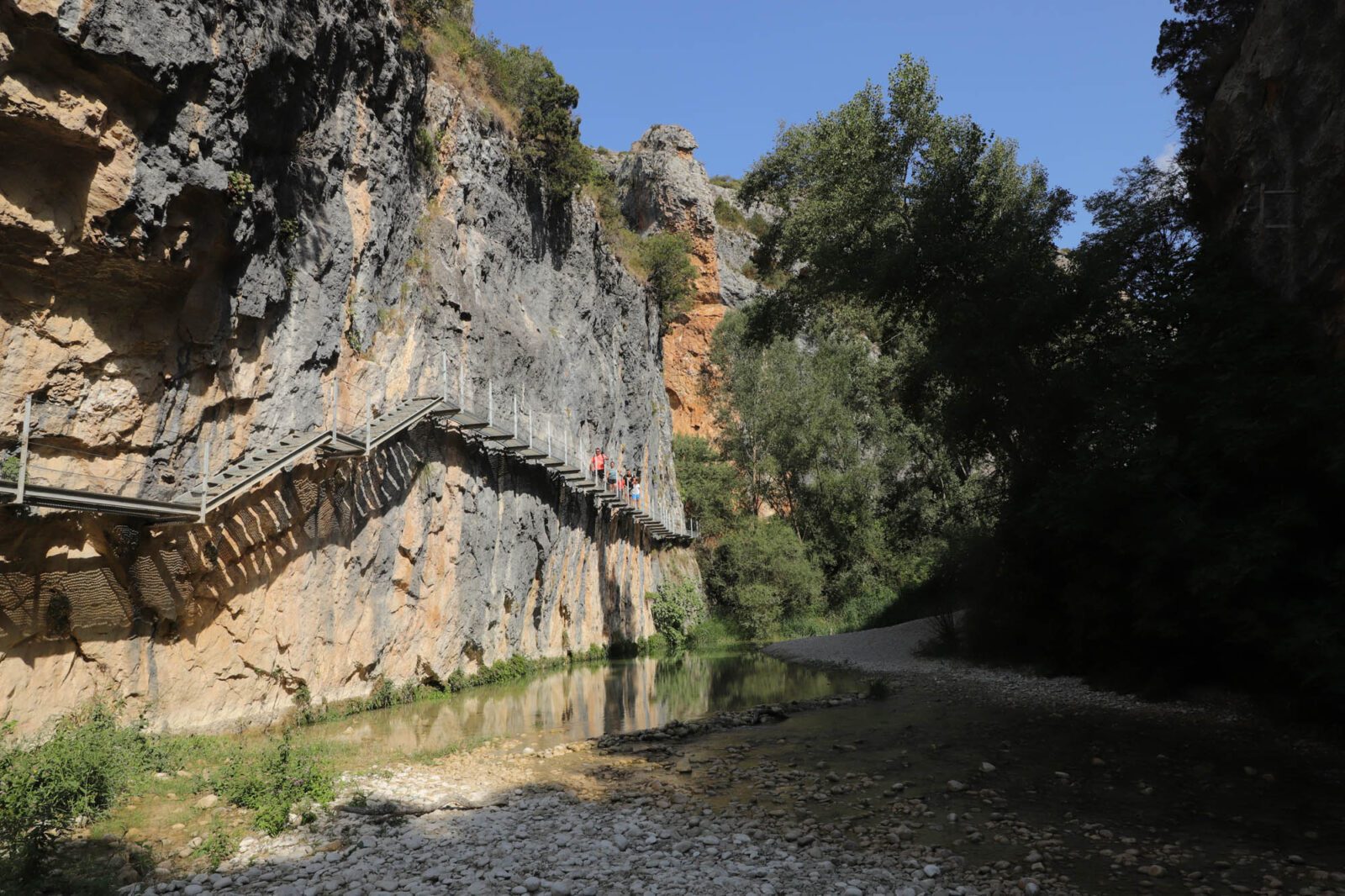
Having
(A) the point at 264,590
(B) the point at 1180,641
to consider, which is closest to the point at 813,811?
(B) the point at 1180,641

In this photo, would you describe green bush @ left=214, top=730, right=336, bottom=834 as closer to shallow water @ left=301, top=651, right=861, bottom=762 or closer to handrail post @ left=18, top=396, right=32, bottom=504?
shallow water @ left=301, top=651, right=861, bottom=762

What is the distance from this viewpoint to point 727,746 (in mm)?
12031

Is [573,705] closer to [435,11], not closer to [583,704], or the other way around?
[583,704]

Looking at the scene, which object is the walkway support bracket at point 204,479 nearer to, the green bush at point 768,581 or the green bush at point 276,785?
the green bush at point 276,785

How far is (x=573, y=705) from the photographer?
54.8ft

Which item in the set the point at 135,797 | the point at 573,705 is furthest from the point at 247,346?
the point at 573,705

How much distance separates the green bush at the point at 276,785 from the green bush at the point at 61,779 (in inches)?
40.6

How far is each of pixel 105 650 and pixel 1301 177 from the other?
1760 cm

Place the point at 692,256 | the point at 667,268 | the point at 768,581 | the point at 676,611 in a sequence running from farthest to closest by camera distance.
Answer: the point at 692,256 < the point at 667,268 < the point at 768,581 < the point at 676,611

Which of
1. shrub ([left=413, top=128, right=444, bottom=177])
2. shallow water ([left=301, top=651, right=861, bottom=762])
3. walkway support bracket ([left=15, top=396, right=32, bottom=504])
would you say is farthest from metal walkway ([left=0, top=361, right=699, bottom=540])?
shrub ([left=413, top=128, right=444, bottom=177])

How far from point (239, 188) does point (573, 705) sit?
11.4m

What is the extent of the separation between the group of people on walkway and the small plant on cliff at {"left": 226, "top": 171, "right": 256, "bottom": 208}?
15155 mm

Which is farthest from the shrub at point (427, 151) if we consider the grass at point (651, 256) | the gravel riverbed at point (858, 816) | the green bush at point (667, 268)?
the green bush at point (667, 268)

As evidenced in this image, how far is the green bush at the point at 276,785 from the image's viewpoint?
25.2 ft
